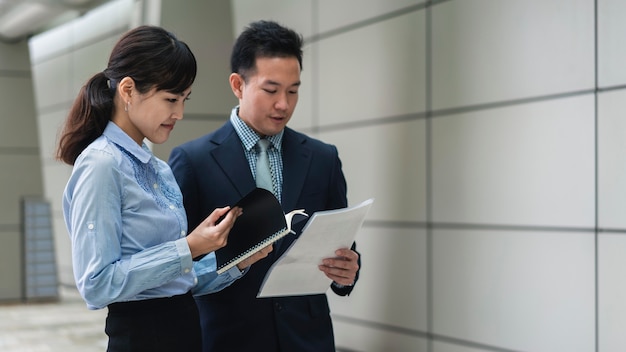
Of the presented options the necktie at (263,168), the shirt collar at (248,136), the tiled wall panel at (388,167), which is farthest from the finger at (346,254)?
the tiled wall panel at (388,167)

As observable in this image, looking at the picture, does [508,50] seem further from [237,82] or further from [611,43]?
[237,82]

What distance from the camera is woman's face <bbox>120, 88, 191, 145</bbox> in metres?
1.93

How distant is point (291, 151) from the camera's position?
2.66 meters

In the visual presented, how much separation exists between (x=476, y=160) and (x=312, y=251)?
243 cm

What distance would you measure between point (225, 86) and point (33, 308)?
4.94 m

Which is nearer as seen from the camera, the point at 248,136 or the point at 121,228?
the point at 121,228

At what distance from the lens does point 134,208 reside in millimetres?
1882

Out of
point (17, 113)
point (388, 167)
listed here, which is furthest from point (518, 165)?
point (17, 113)

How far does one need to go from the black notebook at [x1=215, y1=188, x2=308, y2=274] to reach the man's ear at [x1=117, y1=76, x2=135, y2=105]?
374 millimetres

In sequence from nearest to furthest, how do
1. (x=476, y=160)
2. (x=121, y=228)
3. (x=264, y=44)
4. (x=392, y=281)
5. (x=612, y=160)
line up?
(x=121, y=228)
(x=264, y=44)
(x=612, y=160)
(x=476, y=160)
(x=392, y=281)

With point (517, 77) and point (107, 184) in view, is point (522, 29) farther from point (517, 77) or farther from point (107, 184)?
point (107, 184)

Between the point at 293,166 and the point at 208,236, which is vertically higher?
the point at 293,166

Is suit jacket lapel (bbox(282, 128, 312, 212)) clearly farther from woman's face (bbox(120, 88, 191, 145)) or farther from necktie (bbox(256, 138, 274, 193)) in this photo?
woman's face (bbox(120, 88, 191, 145))

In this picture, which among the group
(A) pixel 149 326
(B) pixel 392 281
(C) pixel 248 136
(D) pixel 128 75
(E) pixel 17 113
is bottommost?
(B) pixel 392 281
